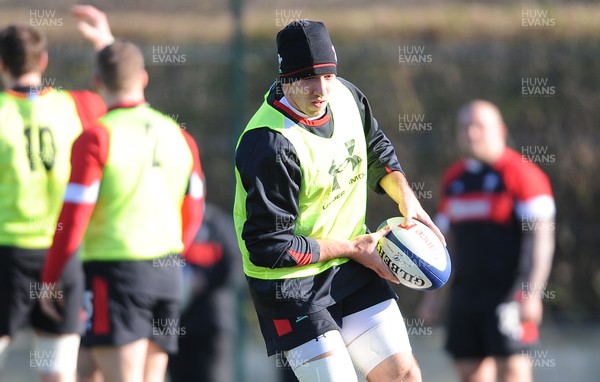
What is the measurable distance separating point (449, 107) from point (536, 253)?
4060mm

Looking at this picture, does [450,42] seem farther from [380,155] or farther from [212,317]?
[380,155]

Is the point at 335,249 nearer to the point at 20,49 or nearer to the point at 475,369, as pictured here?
the point at 20,49

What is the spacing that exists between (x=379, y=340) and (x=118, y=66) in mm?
2364

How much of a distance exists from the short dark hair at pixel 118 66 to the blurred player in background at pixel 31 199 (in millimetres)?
507

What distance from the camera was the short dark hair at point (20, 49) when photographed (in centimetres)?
649

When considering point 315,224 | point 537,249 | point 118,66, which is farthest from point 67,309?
point 537,249

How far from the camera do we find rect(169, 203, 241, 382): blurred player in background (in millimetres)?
7547

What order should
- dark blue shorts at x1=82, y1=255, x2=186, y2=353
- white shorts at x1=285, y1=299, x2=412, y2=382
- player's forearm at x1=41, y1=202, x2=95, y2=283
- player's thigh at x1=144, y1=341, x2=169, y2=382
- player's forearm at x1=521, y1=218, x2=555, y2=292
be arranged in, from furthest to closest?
player's forearm at x1=521, y1=218, x2=555, y2=292
player's thigh at x1=144, y1=341, x2=169, y2=382
dark blue shorts at x1=82, y1=255, x2=186, y2=353
player's forearm at x1=41, y1=202, x2=95, y2=283
white shorts at x1=285, y1=299, x2=412, y2=382

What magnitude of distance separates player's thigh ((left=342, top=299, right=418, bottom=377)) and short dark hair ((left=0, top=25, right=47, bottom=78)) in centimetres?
275

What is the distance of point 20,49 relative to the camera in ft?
21.3

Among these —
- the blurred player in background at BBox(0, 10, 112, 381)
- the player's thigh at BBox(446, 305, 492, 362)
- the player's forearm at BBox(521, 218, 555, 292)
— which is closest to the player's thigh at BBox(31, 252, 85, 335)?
the blurred player in background at BBox(0, 10, 112, 381)

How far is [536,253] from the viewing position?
7.57 metres

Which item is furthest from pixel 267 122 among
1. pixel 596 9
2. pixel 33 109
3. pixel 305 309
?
pixel 596 9

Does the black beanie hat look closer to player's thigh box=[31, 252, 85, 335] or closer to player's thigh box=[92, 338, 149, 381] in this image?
player's thigh box=[92, 338, 149, 381]
